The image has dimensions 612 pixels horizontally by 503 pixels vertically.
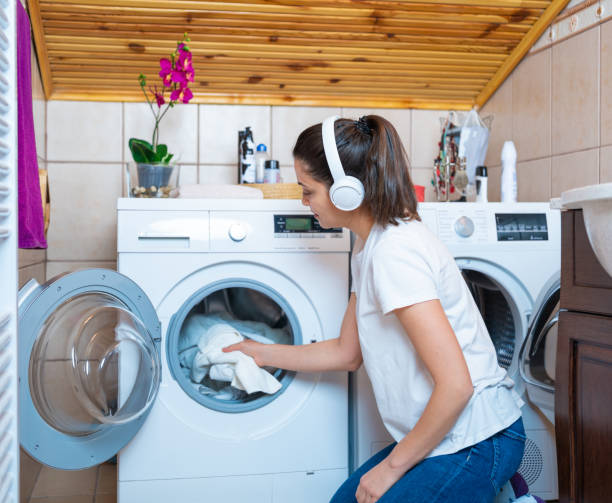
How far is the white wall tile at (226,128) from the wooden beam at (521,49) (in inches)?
36.5

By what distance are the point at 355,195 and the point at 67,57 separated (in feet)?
4.78

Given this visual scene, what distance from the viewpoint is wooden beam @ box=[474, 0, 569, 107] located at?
6.82 feet

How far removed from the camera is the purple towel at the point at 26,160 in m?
1.25

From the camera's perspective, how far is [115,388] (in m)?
1.45

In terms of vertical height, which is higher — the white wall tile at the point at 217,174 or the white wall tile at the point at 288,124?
the white wall tile at the point at 288,124

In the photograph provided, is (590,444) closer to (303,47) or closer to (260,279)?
(260,279)

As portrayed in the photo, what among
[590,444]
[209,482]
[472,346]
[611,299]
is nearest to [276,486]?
[209,482]

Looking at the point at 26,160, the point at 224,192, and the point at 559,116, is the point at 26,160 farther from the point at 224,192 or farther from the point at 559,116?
the point at 559,116

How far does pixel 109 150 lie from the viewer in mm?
2363

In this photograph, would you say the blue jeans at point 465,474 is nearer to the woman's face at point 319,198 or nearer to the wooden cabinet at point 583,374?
the wooden cabinet at point 583,374

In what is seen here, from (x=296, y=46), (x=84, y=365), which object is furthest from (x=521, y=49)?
(x=84, y=365)

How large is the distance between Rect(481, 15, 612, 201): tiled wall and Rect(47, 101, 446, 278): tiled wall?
809mm

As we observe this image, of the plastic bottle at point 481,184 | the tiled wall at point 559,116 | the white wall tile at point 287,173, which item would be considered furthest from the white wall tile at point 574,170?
the white wall tile at point 287,173

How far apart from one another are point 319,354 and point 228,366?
0.82 ft
